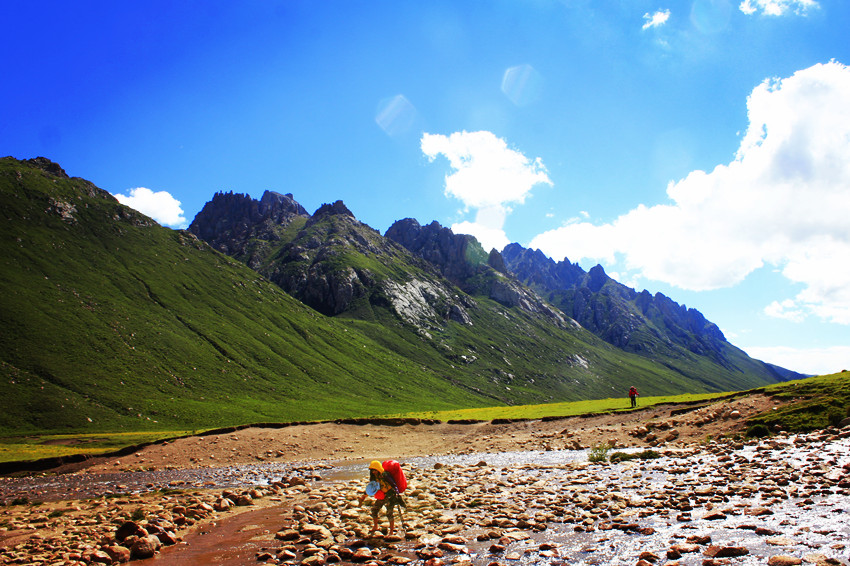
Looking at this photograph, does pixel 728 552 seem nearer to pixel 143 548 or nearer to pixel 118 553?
pixel 143 548

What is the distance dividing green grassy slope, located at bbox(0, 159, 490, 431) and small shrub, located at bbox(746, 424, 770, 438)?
106m

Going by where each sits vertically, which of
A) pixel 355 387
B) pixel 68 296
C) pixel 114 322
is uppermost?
pixel 68 296

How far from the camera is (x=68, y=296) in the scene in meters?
150

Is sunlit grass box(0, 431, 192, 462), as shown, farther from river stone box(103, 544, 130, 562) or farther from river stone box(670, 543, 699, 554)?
river stone box(670, 543, 699, 554)

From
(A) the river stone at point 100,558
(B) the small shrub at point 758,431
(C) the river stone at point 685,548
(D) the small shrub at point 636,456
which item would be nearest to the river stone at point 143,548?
(A) the river stone at point 100,558

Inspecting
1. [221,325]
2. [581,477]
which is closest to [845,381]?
[581,477]

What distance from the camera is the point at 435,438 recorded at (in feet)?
167

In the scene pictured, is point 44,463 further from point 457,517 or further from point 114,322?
point 114,322

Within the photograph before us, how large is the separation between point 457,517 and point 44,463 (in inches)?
2110

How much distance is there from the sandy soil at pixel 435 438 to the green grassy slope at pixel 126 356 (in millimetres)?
63692

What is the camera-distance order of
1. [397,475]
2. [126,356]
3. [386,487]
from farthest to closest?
[126,356] → [397,475] → [386,487]

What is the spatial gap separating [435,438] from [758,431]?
106ft

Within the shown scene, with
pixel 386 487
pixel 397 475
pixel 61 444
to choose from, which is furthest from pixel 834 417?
pixel 61 444

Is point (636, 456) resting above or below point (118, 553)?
below
